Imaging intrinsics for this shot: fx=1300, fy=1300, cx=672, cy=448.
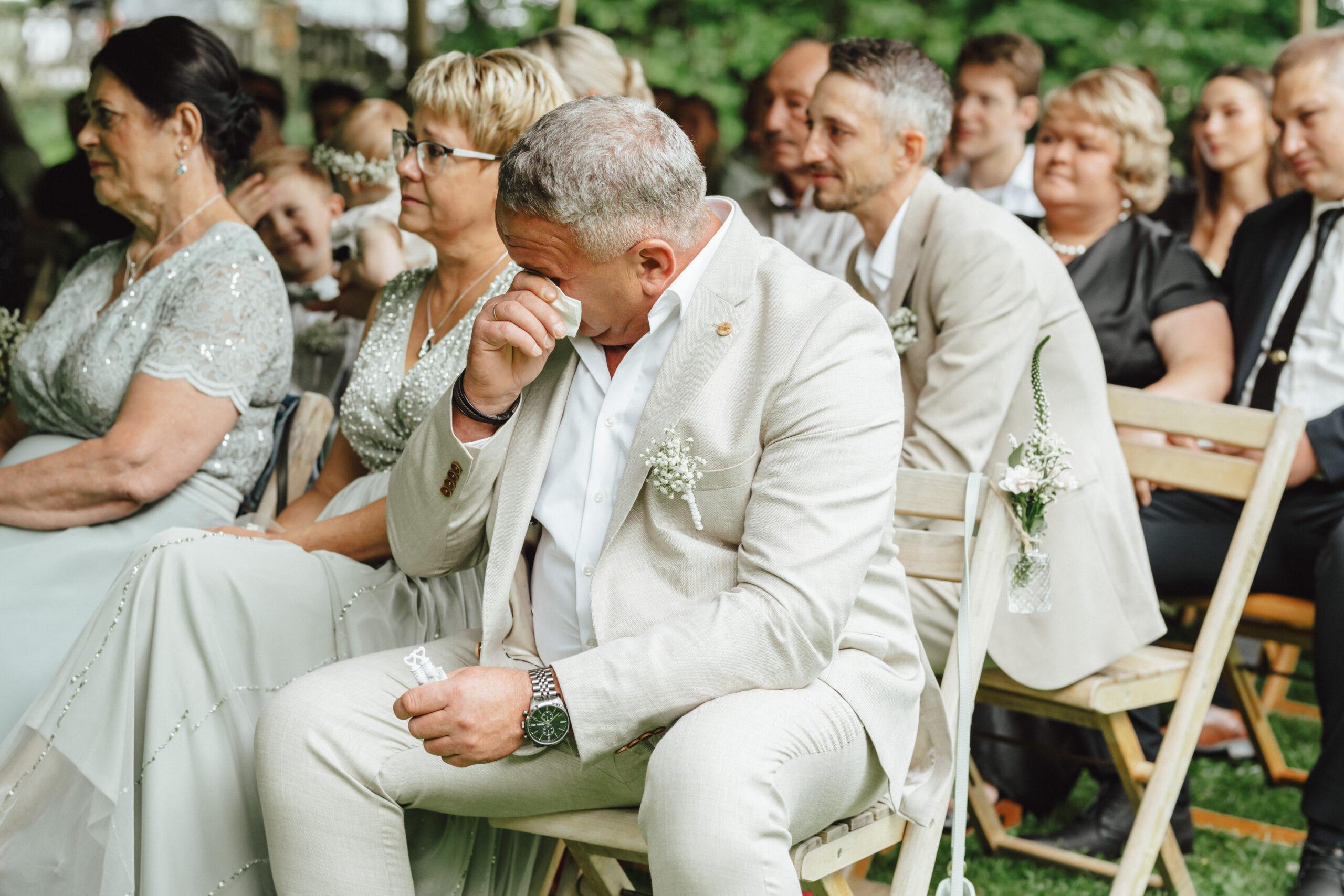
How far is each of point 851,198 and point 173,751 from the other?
85.9 inches

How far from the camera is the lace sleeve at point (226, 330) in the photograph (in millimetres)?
2996

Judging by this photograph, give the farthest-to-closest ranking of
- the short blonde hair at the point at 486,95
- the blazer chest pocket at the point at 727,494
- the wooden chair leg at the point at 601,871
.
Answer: the short blonde hair at the point at 486,95 < the wooden chair leg at the point at 601,871 < the blazer chest pocket at the point at 727,494

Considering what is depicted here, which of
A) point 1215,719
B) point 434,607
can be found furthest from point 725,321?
point 1215,719

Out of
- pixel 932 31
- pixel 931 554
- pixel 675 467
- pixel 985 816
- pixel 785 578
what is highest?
pixel 932 31

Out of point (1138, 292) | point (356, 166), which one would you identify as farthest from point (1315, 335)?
point (356, 166)

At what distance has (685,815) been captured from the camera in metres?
1.84

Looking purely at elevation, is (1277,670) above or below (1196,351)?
below

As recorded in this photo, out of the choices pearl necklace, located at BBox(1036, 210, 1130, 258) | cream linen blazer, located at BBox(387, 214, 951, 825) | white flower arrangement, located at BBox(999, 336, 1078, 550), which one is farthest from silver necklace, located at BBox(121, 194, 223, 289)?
pearl necklace, located at BBox(1036, 210, 1130, 258)

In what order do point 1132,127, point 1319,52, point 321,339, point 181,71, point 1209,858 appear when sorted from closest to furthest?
point 181,71 → point 1209,858 → point 1319,52 → point 1132,127 → point 321,339

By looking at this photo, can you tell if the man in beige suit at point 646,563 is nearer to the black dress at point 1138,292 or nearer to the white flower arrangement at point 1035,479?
the white flower arrangement at point 1035,479

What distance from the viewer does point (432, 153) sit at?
118 inches

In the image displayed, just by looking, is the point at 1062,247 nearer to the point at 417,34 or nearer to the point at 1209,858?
the point at 1209,858

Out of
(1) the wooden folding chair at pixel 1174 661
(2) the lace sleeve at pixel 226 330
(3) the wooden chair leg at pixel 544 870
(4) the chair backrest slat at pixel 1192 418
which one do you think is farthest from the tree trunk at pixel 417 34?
(3) the wooden chair leg at pixel 544 870

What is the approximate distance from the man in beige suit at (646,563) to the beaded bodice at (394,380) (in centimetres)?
60
